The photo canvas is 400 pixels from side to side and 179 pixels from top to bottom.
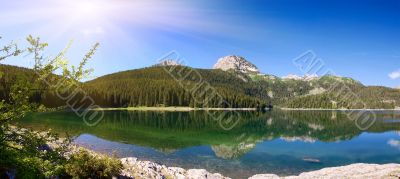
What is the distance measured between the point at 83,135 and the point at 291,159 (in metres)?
42.7

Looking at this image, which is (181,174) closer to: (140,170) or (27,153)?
(140,170)

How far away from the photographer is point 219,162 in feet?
150

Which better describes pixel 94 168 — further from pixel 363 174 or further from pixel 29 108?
pixel 363 174

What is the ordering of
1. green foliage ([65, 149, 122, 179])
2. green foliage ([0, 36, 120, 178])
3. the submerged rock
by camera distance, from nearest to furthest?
green foliage ([0, 36, 120, 178])
green foliage ([65, 149, 122, 179])
the submerged rock

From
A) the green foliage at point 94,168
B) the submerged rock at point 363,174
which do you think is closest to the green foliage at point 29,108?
the green foliage at point 94,168

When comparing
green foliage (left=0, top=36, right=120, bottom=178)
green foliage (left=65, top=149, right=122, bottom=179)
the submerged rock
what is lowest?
the submerged rock

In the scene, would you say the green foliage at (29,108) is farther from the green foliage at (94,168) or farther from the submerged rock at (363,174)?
the submerged rock at (363,174)

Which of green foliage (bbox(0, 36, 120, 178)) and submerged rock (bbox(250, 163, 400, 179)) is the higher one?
green foliage (bbox(0, 36, 120, 178))

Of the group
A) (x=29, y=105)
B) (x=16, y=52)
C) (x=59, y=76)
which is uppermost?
(x=16, y=52)

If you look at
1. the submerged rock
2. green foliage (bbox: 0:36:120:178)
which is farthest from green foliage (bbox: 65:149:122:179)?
the submerged rock

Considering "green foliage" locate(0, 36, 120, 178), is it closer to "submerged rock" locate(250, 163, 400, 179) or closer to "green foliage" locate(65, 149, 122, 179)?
"green foliage" locate(65, 149, 122, 179)

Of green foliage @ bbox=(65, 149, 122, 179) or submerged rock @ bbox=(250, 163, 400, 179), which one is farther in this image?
submerged rock @ bbox=(250, 163, 400, 179)

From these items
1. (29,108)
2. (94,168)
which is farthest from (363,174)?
(29,108)

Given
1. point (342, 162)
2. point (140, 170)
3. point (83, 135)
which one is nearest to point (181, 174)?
point (140, 170)
